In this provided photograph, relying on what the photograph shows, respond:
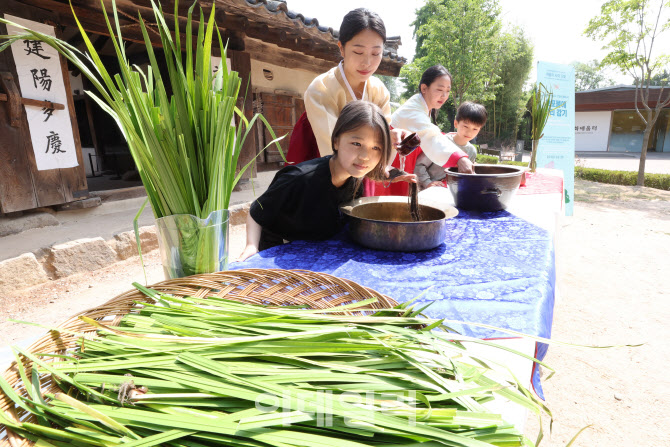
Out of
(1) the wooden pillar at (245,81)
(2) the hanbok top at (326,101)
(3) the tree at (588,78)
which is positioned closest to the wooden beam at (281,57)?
(1) the wooden pillar at (245,81)

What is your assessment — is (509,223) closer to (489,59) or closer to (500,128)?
(489,59)

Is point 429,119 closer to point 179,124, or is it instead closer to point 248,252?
point 248,252

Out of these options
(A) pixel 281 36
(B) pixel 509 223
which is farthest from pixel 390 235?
(A) pixel 281 36

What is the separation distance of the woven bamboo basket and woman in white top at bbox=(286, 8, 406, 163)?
3.85 ft

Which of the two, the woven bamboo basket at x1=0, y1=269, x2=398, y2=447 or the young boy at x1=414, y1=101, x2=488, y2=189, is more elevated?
the young boy at x1=414, y1=101, x2=488, y2=189

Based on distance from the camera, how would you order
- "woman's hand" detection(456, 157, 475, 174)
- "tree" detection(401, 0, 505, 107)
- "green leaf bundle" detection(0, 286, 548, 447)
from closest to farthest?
"green leaf bundle" detection(0, 286, 548, 447)
"woman's hand" detection(456, 157, 475, 174)
"tree" detection(401, 0, 505, 107)

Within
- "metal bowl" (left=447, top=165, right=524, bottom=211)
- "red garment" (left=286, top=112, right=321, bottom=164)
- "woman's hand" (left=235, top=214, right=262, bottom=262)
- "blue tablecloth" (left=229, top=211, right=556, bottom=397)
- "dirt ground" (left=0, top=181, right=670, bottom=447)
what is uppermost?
"red garment" (left=286, top=112, right=321, bottom=164)

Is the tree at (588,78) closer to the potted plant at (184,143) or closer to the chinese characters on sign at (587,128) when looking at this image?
the chinese characters on sign at (587,128)

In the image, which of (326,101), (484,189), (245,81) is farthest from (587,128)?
(326,101)

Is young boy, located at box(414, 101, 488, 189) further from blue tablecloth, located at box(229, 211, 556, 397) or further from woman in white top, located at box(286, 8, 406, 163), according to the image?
blue tablecloth, located at box(229, 211, 556, 397)

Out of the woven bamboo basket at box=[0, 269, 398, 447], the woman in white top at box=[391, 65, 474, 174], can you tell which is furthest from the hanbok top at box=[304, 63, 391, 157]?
the woven bamboo basket at box=[0, 269, 398, 447]

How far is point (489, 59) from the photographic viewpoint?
52.2 ft

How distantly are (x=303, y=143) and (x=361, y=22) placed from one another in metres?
0.74

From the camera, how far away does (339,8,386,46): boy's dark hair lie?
6.19 ft
